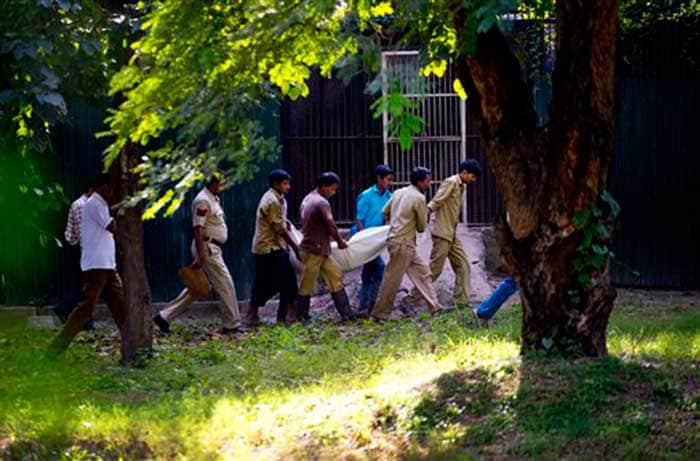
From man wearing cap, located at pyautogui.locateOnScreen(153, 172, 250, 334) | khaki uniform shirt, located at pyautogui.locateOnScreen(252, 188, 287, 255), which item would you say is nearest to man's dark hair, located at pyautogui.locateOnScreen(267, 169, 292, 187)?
khaki uniform shirt, located at pyautogui.locateOnScreen(252, 188, 287, 255)

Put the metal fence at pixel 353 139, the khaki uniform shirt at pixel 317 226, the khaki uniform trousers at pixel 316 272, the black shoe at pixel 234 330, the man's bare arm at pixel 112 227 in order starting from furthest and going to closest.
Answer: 1. the metal fence at pixel 353 139
2. the khaki uniform trousers at pixel 316 272
3. the khaki uniform shirt at pixel 317 226
4. the black shoe at pixel 234 330
5. the man's bare arm at pixel 112 227

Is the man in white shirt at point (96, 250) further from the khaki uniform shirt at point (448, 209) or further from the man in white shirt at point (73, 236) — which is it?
the khaki uniform shirt at point (448, 209)

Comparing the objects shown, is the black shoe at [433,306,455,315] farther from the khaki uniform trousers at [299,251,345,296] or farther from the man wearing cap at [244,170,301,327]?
the man wearing cap at [244,170,301,327]

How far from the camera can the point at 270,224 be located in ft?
50.4

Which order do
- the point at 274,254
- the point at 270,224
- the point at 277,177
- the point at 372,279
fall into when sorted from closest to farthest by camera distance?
the point at 277,177 → the point at 270,224 → the point at 274,254 → the point at 372,279

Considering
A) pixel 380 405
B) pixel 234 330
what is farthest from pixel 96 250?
pixel 380 405

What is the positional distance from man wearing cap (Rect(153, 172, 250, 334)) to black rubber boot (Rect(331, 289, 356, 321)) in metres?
1.22

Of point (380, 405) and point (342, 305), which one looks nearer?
point (380, 405)

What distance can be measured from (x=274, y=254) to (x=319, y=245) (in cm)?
55

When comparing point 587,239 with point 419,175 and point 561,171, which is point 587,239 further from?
point 419,175

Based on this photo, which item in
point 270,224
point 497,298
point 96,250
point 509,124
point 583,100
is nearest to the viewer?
point 583,100

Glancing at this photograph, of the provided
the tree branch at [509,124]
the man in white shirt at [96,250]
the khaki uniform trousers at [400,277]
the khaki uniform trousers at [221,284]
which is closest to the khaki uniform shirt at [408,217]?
the khaki uniform trousers at [400,277]

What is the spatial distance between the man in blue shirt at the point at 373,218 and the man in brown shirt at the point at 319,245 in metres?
0.72

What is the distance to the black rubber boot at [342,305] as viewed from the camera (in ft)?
51.4
